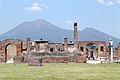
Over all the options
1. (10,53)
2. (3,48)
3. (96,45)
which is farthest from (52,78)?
(96,45)

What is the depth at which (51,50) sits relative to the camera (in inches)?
2446

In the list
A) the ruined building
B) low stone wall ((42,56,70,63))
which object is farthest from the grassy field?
low stone wall ((42,56,70,63))

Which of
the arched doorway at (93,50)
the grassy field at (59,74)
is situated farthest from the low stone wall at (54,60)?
the arched doorway at (93,50)

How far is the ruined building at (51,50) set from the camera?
4988 centimetres

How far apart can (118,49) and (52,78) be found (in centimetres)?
5859

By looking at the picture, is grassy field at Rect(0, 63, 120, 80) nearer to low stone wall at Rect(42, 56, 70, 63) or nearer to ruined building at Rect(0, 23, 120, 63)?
ruined building at Rect(0, 23, 120, 63)

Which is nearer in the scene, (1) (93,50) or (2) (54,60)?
(2) (54,60)

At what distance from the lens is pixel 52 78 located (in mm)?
20922

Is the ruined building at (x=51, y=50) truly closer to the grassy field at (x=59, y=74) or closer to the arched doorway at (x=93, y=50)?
the arched doorway at (x=93, y=50)

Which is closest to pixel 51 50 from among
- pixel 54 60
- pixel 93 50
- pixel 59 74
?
pixel 54 60

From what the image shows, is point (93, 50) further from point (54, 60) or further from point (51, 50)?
point (54, 60)

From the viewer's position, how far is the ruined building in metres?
49.9

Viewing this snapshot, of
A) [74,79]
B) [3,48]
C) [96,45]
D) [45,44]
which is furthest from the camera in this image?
[96,45]

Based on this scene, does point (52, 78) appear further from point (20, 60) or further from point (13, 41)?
point (13, 41)
